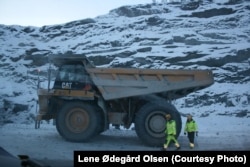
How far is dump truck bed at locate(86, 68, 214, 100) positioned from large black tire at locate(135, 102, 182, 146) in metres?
0.52

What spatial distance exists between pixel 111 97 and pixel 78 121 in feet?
4.51

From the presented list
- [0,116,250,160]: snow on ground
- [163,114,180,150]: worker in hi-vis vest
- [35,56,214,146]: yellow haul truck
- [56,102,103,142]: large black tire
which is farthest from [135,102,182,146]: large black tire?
[56,102,103,142]: large black tire

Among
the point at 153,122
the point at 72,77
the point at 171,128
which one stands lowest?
the point at 171,128

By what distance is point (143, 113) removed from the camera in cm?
1201

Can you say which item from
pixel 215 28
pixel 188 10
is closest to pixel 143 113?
pixel 215 28

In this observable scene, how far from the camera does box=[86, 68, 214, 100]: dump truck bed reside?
12023 mm

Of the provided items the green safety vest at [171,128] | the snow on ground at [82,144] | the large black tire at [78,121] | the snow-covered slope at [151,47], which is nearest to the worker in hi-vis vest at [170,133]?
the green safety vest at [171,128]

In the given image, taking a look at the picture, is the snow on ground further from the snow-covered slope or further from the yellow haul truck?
the snow-covered slope

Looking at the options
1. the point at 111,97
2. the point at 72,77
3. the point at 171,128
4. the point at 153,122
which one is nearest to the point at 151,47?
the point at 72,77

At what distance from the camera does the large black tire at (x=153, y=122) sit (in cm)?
1188

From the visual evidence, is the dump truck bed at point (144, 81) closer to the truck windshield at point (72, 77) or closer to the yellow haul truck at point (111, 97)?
the yellow haul truck at point (111, 97)

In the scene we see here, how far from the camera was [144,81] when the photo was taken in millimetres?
12109

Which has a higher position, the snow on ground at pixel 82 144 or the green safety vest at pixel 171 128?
the green safety vest at pixel 171 128

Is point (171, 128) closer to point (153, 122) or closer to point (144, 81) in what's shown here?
point (153, 122)
